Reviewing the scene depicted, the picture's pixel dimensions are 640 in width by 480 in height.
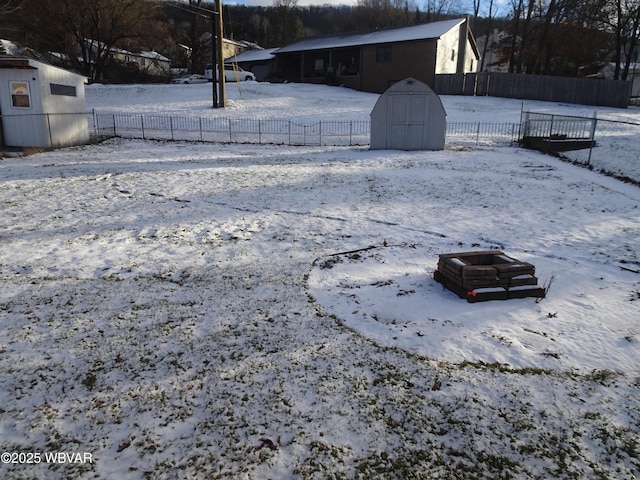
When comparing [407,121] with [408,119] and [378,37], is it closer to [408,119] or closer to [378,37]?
[408,119]

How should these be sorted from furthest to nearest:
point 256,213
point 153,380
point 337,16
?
1. point 337,16
2. point 256,213
3. point 153,380

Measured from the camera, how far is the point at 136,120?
29.2 m

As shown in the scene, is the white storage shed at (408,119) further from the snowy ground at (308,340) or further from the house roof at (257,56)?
the house roof at (257,56)

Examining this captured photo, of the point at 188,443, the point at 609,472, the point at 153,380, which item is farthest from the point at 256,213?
the point at 609,472

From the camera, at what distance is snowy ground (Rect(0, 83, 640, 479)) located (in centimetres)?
375

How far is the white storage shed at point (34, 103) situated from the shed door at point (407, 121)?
15.2 metres

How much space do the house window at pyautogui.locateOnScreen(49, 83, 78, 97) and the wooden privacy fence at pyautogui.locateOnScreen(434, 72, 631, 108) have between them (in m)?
32.6

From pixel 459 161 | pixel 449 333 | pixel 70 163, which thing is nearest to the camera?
pixel 449 333

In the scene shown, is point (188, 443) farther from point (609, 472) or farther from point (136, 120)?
point (136, 120)

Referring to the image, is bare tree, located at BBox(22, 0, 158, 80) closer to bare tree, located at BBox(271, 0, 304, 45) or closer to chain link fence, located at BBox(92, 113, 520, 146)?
chain link fence, located at BBox(92, 113, 520, 146)

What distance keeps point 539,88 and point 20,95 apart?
133ft

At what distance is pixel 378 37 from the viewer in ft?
151

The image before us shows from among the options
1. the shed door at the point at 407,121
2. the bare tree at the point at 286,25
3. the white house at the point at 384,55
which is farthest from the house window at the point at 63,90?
the bare tree at the point at 286,25

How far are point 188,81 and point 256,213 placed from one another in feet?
146
